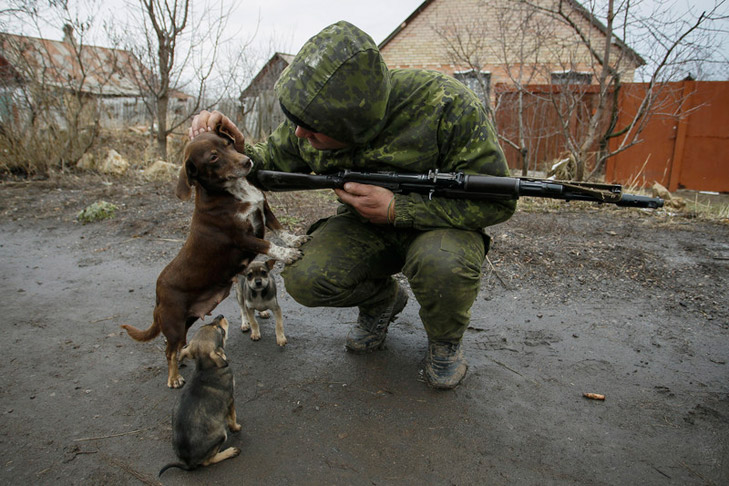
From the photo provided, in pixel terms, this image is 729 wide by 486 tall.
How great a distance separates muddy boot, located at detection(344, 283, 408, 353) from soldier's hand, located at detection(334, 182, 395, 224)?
745 millimetres

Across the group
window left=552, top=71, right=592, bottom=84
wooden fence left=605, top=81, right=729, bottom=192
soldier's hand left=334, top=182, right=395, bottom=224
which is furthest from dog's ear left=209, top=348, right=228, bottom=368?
wooden fence left=605, top=81, right=729, bottom=192

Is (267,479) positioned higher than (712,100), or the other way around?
(712,100)

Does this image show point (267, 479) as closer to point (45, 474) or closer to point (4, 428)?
point (45, 474)

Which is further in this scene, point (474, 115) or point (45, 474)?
point (474, 115)

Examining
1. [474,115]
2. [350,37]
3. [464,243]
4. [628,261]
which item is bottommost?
[628,261]

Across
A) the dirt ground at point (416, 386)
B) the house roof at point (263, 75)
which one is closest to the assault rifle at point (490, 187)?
the dirt ground at point (416, 386)

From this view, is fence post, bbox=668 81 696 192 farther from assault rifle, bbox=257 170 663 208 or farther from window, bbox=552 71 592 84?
assault rifle, bbox=257 170 663 208

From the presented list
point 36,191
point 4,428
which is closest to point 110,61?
point 36,191

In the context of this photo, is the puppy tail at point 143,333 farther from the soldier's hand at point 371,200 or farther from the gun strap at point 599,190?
the gun strap at point 599,190

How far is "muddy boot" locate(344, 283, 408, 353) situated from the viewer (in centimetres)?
308

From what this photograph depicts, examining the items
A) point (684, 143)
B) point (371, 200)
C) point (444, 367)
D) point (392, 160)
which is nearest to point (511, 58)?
point (684, 143)

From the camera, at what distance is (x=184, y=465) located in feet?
6.67

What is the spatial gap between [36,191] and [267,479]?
8486mm

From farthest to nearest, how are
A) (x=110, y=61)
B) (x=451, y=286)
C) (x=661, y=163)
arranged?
(x=661, y=163) < (x=110, y=61) < (x=451, y=286)
